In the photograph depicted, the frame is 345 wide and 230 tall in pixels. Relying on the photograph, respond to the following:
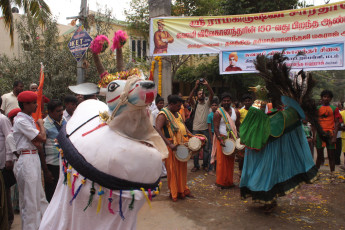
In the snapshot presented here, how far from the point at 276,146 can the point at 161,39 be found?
14.5 feet

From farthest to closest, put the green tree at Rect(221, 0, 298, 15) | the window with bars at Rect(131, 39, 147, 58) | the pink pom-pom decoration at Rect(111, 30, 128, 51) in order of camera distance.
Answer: the window with bars at Rect(131, 39, 147, 58), the green tree at Rect(221, 0, 298, 15), the pink pom-pom decoration at Rect(111, 30, 128, 51)

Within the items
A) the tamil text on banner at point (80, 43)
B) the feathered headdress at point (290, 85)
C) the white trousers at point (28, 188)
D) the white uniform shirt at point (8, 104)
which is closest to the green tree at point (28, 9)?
the white uniform shirt at point (8, 104)

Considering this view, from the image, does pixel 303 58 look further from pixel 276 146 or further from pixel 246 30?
pixel 276 146

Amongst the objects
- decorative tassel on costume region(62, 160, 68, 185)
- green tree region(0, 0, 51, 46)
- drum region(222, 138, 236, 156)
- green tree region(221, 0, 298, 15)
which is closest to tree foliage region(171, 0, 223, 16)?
green tree region(221, 0, 298, 15)

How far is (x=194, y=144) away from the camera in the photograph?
5.34 metres

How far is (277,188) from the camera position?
4695 mm

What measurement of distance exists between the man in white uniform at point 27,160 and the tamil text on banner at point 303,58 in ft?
15.9

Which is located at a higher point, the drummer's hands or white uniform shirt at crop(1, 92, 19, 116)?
white uniform shirt at crop(1, 92, 19, 116)

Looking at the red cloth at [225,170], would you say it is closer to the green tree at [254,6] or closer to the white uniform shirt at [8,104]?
the white uniform shirt at [8,104]

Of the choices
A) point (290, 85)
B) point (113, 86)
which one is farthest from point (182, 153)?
point (113, 86)

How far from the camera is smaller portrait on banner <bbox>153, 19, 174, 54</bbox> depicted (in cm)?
775

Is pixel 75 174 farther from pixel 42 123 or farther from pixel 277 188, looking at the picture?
pixel 277 188

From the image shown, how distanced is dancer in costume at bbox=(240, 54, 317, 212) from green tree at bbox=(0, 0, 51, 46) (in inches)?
343

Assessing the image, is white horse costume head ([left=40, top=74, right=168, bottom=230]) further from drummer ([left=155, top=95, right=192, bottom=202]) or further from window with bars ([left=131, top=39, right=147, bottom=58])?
window with bars ([left=131, top=39, right=147, bottom=58])
